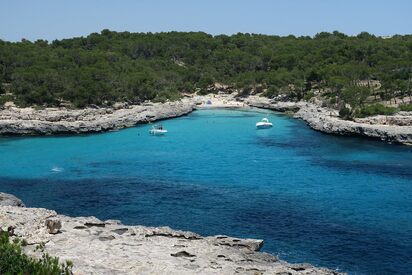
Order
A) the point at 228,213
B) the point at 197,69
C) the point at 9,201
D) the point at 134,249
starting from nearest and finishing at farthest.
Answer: the point at 134,249, the point at 228,213, the point at 9,201, the point at 197,69

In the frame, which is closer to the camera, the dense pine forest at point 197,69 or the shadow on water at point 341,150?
the shadow on water at point 341,150

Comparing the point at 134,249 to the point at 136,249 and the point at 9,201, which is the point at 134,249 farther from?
the point at 9,201

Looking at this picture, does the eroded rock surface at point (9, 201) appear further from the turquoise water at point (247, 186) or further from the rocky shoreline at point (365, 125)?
the rocky shoreline at point (365, 125)

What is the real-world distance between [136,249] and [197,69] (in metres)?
106

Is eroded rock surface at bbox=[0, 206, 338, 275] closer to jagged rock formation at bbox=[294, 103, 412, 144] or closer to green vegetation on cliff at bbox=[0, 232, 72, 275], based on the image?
green vegetation on cliff at bbox=[0, 232, 72, 275]

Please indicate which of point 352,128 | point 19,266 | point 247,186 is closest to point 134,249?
point 19,266

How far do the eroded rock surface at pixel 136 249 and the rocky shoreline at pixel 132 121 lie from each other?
144 feet

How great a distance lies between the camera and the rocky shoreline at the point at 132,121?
73250mm

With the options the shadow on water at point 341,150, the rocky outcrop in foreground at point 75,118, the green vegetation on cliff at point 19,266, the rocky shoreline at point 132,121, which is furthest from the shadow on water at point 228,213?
the rocky shoreline at point 132,121

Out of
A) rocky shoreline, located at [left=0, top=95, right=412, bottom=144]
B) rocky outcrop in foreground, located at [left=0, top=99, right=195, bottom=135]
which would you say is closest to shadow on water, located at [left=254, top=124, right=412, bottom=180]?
rocky shoreline, located at [left=0, top=95, right=412, bottom=144]

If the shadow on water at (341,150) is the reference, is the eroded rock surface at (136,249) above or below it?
below

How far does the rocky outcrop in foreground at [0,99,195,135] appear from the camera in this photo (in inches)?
3041

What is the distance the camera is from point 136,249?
100 ft

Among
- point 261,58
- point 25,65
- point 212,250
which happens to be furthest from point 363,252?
point 261,58
